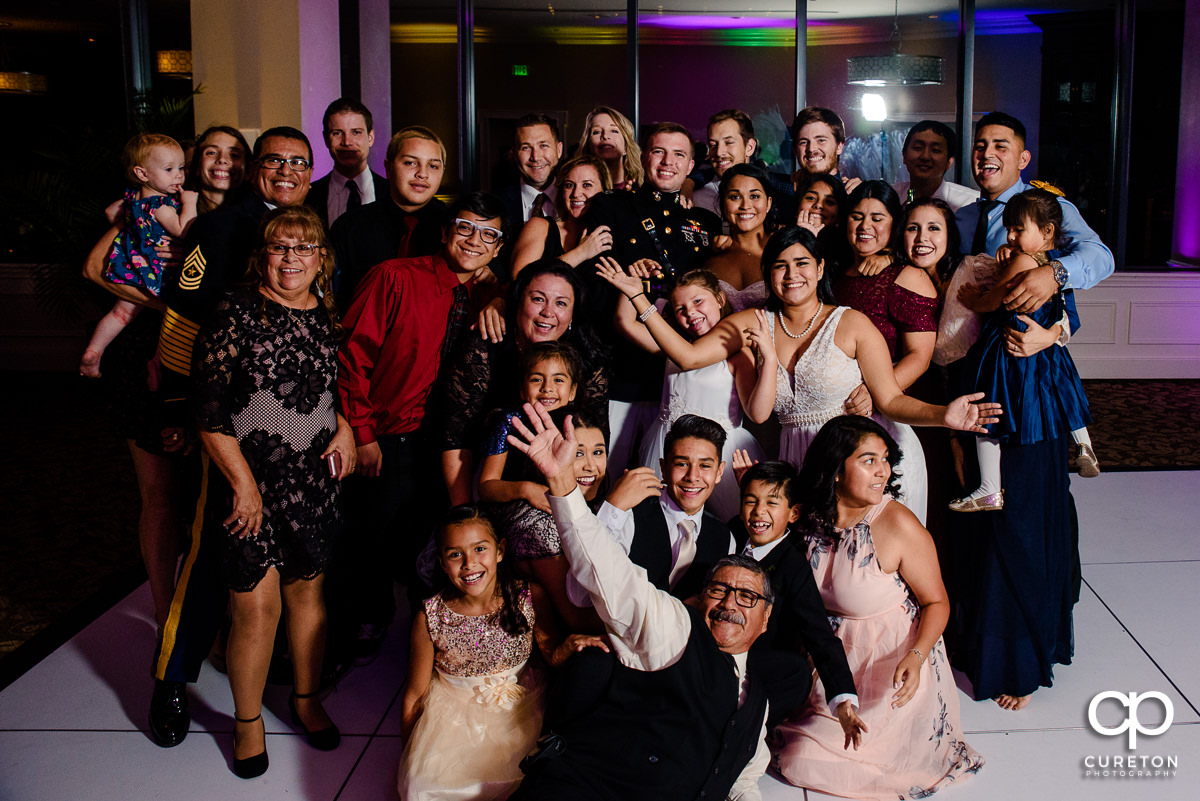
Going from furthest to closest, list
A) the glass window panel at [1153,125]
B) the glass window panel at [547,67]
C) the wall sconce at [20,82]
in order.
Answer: the glass window panel at [547,67] → the glass window panel at [1153,125] → the wall sconce at [20,82]

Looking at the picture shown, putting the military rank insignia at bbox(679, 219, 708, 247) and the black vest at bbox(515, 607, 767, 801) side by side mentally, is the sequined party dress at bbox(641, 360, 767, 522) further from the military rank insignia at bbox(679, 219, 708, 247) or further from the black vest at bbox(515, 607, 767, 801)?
the black vest at bbox(515, 607, 767, 801)

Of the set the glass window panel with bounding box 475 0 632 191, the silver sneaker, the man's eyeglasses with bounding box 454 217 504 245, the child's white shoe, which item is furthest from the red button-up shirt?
the glass window panel with bounding box 475 0 632 191

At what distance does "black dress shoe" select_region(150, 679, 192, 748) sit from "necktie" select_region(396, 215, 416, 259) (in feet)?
4.83

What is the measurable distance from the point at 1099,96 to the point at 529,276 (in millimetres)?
8025

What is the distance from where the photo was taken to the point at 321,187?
12.3ft

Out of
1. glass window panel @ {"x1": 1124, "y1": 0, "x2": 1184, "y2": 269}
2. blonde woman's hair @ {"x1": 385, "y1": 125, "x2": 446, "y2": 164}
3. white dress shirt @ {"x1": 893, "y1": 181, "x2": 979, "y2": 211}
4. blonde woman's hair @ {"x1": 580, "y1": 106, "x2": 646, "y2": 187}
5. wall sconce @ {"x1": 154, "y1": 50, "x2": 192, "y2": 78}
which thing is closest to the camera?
blonde woman's hair @ {"x1": 385, "y1": 125, "x2": 446, "y2": 164}

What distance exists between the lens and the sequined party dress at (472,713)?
2.42 m

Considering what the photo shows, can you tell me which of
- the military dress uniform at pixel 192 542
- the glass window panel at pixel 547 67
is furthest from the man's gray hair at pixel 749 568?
the glass window panel at pixel 547 67

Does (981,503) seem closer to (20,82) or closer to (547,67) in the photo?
(547,67)

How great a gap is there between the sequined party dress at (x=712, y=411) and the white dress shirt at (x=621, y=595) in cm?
91

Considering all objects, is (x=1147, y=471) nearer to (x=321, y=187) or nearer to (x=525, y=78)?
(x=321, y=187)

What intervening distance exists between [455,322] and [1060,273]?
5.87 ft

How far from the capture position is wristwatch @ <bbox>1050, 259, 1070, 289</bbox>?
9.37ft

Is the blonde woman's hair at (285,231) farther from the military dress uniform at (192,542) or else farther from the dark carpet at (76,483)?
the dark carpet at (76,483)
